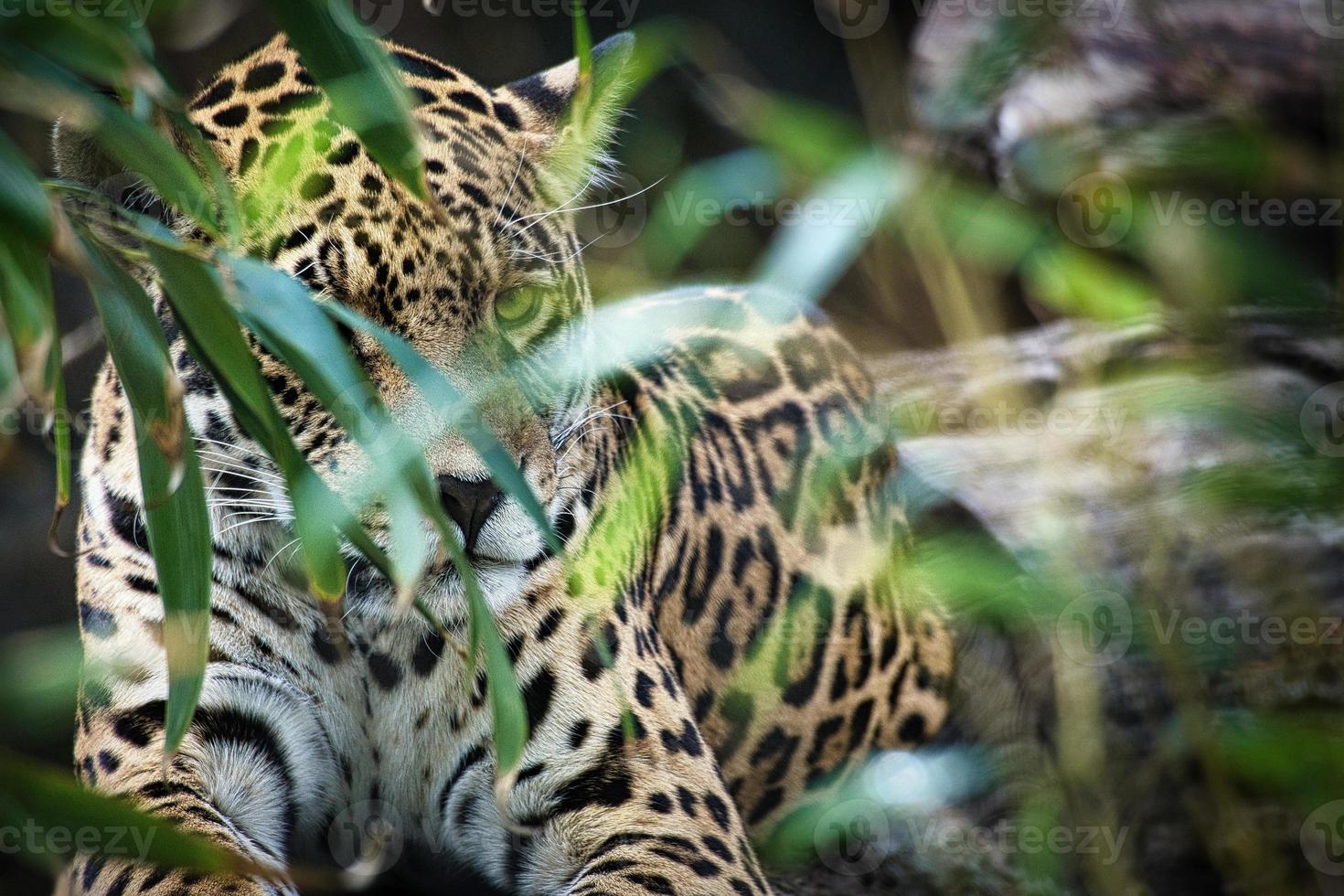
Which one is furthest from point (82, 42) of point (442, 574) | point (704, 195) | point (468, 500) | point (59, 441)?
point (704, 195)

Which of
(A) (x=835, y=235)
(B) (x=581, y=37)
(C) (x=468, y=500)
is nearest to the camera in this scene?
(B) (x=581, y=37)

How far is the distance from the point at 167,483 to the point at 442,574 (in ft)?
3.35

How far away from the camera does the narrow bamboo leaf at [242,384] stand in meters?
1.79

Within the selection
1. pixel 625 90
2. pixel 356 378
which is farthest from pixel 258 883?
pixel 625 90

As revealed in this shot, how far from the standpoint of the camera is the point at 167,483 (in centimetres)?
190

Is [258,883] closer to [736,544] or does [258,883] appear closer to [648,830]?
[648,830]

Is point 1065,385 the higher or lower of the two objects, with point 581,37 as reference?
lower

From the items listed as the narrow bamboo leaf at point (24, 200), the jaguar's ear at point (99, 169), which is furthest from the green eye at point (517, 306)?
the narrow bamboo leaf at point (24, 200)

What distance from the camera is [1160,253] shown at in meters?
2.99

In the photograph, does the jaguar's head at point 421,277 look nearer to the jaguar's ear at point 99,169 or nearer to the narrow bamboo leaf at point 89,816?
the jaguar's ear at point 99,169

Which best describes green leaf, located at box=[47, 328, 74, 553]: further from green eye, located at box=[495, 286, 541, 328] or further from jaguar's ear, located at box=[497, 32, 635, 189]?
jaguar's ear, located at box=[497, 32, 635, 189]

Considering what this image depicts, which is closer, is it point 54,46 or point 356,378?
point 54,46

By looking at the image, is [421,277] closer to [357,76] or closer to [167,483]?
[357,76]

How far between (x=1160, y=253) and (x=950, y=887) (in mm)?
2223
